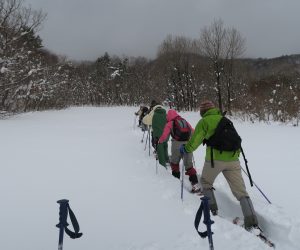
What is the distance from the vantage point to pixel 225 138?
5199mm

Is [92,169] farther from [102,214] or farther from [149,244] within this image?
[149,244]

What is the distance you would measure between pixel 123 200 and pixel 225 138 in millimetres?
2294

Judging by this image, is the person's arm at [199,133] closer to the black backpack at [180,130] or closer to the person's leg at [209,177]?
the person's leg at [209,177]

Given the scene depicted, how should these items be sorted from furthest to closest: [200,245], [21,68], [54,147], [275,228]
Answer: [21,68], [54,147], [275,228], [200,245]

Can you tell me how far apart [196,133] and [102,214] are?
209cm

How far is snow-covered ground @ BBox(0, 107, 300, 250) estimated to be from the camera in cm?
449

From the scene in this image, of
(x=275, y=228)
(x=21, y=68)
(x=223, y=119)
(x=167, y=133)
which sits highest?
(x=21, y=68)

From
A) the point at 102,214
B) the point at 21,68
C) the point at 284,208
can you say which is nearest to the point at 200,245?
the point at 102,214

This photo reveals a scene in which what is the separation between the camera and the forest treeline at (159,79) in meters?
19.8

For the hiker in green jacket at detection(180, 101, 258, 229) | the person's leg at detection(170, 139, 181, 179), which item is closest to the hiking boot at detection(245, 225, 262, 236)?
the hiker in green jacket at detection(180, 101, 258, 229)

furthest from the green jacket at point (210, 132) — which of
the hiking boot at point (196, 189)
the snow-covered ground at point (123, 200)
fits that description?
the hiking boot at point (196, 189)

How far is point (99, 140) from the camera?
42.8 feet

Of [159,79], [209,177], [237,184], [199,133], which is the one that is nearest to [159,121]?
[199,133]

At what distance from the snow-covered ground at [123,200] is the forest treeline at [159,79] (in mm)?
4902
